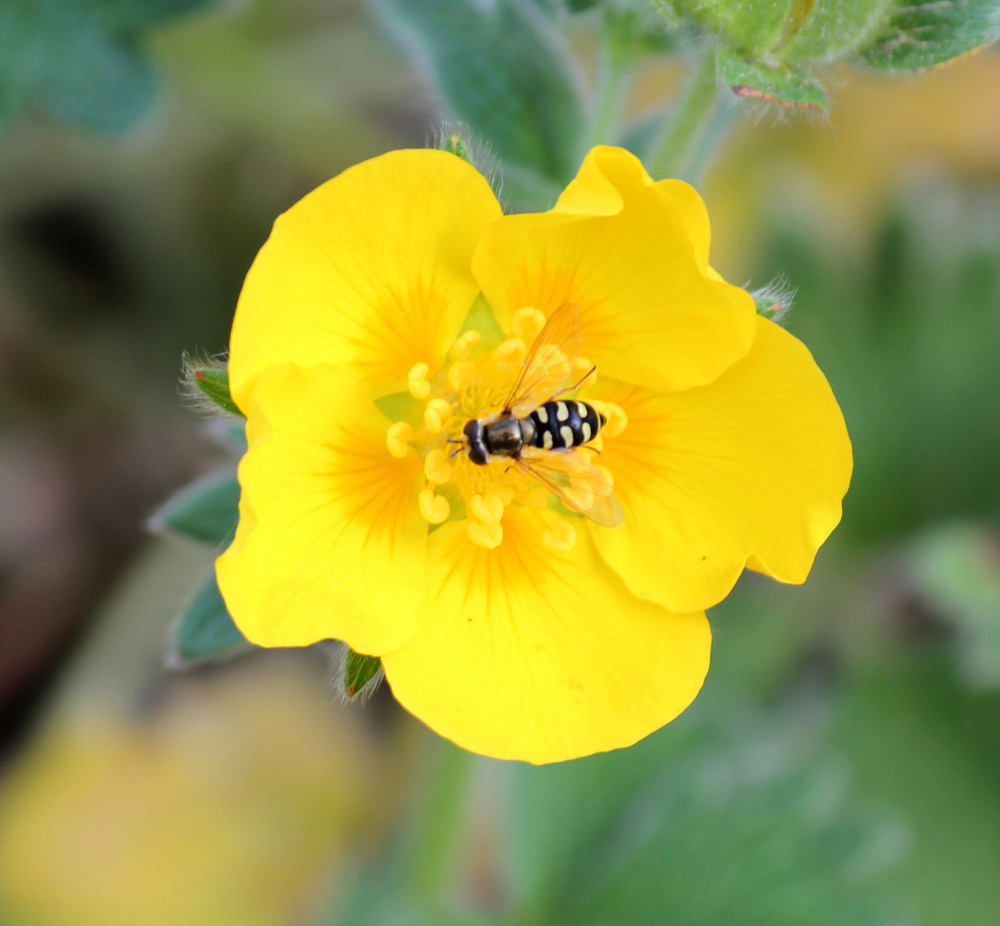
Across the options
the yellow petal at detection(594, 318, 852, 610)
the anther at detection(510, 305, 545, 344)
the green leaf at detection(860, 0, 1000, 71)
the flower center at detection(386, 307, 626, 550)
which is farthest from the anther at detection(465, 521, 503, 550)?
the green leaf at detection(860, 0, 1000, 71)

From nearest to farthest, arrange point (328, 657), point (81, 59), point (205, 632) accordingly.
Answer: point (205, 632) < point (81, 59) < point (328, 657)

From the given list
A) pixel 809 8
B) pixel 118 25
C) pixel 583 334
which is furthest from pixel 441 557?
→ pixel 118 25

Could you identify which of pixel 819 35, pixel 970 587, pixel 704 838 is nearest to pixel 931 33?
pixel 819 35

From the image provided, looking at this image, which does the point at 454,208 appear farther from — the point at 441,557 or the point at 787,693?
the point at 787,693

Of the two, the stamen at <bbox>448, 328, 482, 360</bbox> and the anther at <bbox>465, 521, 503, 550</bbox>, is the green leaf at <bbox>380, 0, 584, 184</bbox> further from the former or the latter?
the anther at <bbox>465, 521, 503, 550</bbox>

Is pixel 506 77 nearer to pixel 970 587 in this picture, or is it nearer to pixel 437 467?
pixel 437 467
